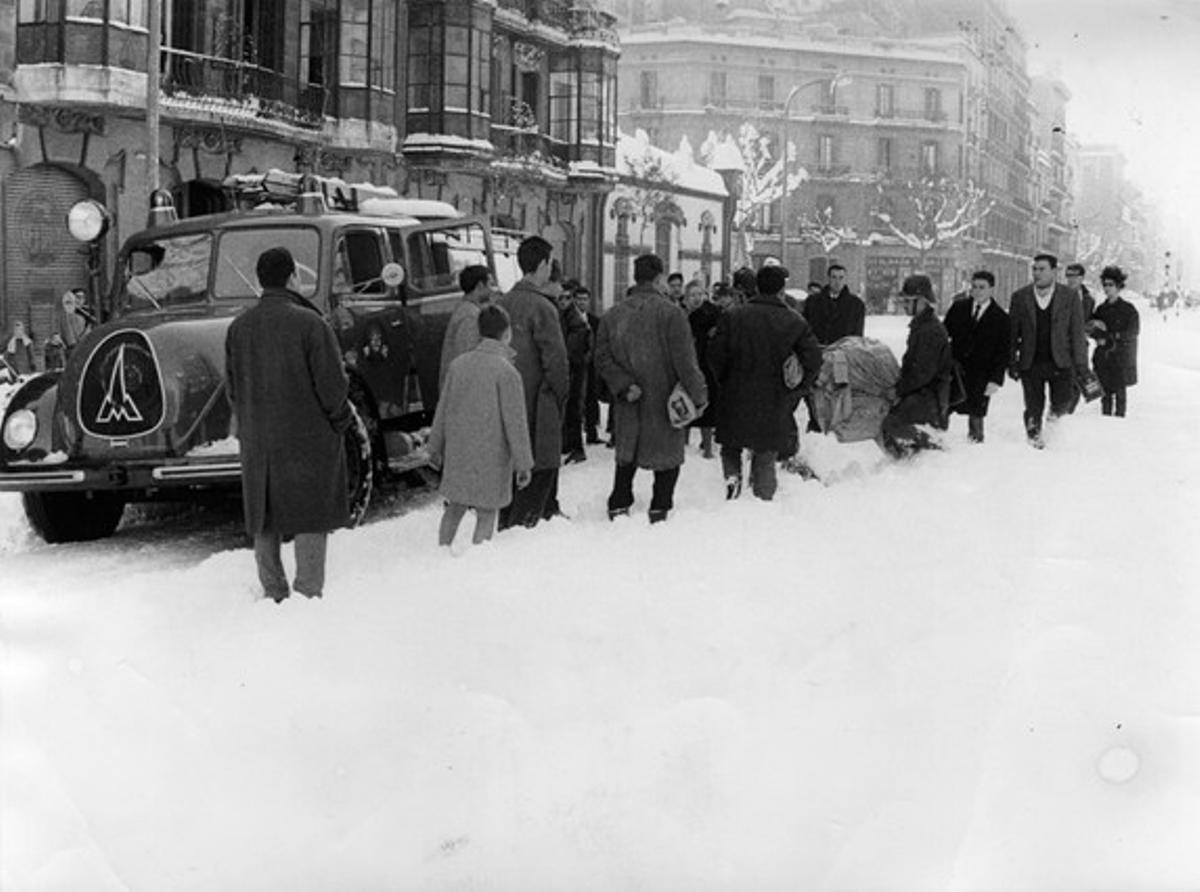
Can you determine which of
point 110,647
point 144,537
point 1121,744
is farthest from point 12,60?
point 1121,744

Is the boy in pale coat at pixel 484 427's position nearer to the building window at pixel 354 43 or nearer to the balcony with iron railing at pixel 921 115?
the balcony with iron railing at pixel 921 115

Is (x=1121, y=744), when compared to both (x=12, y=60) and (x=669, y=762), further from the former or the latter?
(x=12, y=60)

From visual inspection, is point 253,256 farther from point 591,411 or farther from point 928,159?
point 928,159

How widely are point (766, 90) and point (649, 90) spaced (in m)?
2.44

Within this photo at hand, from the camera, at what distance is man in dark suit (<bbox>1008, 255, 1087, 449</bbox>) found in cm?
1223

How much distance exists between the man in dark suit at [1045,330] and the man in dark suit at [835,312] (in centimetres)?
219

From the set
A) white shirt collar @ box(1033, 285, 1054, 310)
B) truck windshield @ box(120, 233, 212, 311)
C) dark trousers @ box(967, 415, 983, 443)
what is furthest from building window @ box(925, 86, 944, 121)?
truck windshield @ box(120, 233, 212, 311)

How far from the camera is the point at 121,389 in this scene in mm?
7762

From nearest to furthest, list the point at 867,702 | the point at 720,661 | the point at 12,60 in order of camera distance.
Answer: the point at 867,702 → the point at 720,661 → the point at 12,60

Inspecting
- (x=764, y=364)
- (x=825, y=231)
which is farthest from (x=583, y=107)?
(x=764, y=364)

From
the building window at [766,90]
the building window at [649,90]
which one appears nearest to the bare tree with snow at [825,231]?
the building window at [649,90]

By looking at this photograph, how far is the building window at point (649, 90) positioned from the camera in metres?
24.6

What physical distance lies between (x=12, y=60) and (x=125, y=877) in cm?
1602

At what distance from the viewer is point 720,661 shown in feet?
17.1
